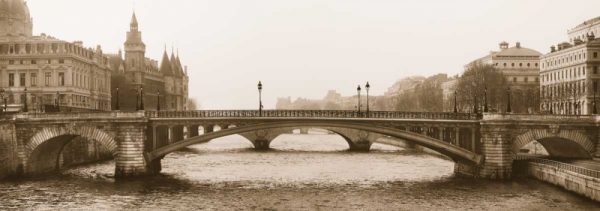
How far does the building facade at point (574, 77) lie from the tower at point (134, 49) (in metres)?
65.0

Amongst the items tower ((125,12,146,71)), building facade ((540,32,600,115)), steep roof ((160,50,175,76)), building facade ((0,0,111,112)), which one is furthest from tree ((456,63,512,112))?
steep roof ((160,50,175,76))

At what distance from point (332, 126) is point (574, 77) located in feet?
181

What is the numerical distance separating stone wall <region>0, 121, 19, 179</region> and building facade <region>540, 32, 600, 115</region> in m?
62.9

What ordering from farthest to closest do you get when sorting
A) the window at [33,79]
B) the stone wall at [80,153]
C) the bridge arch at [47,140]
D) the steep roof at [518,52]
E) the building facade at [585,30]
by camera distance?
1. the steep roof at [518,52]
2. the building facade at [585,30]
3. the window at [33,79]
4. the stone wall at [80,153]
5. the bridge arch at [47,140]

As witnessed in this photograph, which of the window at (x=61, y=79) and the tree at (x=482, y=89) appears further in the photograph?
the tree at (x=482, y=89)

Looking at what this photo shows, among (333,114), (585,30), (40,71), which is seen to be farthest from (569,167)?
(585,30)

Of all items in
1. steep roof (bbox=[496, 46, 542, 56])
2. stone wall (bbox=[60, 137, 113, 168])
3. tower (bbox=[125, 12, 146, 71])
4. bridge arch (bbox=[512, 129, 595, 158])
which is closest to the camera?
bridge arch (bbox=[512, 129, 595, 158])

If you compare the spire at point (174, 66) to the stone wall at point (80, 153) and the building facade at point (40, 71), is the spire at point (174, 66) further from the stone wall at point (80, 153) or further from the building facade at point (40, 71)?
the stone wall at point (80, 153)

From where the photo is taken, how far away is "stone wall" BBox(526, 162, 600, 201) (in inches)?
1563

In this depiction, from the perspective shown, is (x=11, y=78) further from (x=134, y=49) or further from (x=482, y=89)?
(x=482, y=89)

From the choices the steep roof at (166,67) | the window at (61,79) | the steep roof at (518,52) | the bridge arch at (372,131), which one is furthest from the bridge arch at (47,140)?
the steep roof at (166,67)

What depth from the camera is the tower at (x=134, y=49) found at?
119 metres

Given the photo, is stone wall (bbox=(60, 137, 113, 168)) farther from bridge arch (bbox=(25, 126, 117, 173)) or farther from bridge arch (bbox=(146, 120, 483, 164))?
bridge arch (bbox=(146, 120, 483, 164))

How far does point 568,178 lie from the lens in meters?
43.8
